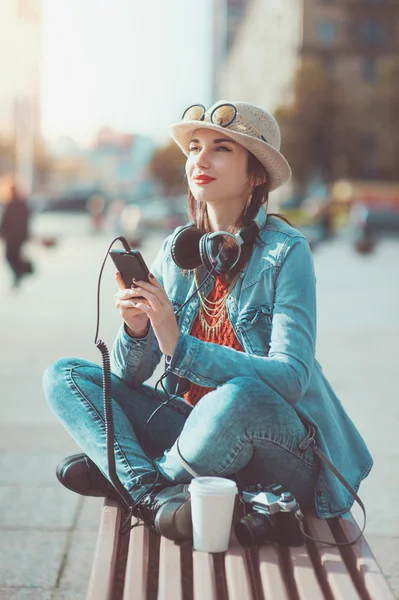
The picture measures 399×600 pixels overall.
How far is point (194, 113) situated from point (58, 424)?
290 cm

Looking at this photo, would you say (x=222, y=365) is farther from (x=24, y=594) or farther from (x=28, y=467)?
(x=28, y=467)

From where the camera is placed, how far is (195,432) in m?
2.64

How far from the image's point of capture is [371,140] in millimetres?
57344

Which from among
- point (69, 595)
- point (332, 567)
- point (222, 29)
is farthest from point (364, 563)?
point (222, 29)

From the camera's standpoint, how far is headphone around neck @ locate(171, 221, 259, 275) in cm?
282

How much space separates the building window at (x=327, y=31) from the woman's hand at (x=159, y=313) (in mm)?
60149

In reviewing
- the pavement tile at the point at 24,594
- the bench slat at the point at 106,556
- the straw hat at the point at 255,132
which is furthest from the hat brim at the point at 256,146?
the pavement tile at the point at 24,594

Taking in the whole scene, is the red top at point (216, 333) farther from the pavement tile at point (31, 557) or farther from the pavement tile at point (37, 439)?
the pavement tile at point (37, 439)

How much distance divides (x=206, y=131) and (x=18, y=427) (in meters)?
2.90

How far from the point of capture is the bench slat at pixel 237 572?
2.15m

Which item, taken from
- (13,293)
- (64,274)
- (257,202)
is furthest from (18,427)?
(64,274)

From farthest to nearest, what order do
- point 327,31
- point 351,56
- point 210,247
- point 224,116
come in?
1. point 351,56
2. point 327,31
3. point 224,116
4. point 210,247

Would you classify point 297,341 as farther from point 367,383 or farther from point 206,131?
point 367,383

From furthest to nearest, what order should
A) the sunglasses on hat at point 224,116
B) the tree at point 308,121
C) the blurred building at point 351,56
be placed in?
the blurred building at point 351,56
the tree at point 308,121
the sunglasses on hat at point 224,116
